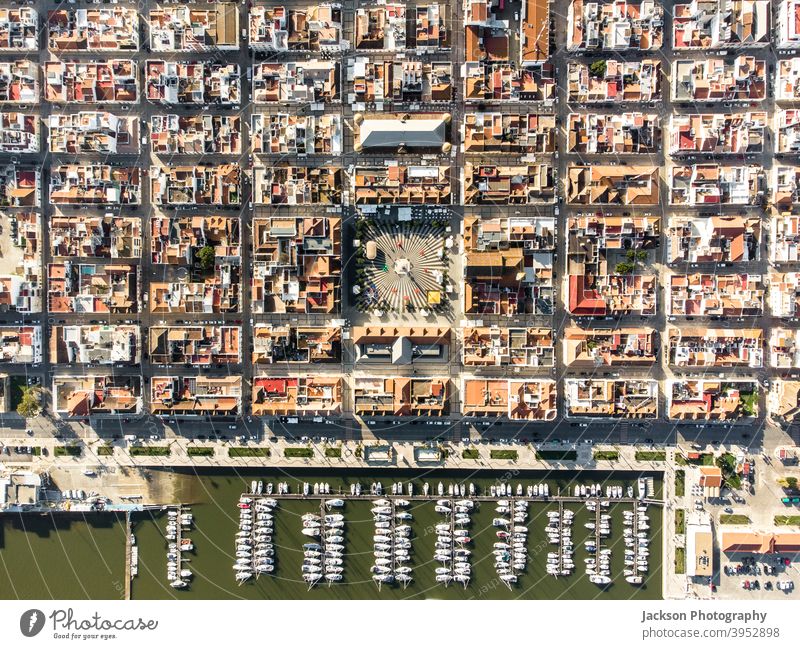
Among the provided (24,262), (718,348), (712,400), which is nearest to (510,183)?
(718,348)

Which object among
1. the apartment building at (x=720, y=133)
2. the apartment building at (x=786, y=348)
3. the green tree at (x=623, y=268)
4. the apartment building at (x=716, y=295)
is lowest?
the apartment building at (x=786, y=348)

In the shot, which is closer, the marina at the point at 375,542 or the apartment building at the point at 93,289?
the apartment building at the point at 93,289

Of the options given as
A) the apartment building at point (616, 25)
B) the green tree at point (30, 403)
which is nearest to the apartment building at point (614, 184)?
the apartment building at point (616, 25)

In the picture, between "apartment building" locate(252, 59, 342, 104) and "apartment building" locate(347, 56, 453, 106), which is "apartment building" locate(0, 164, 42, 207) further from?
"apartment building" locate(347, 56, 453, 106)

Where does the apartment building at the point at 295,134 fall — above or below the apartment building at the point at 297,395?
above

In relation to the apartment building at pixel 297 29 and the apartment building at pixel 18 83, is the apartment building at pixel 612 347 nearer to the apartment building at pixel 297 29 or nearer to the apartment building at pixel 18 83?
the apartment building at pixel 297 29

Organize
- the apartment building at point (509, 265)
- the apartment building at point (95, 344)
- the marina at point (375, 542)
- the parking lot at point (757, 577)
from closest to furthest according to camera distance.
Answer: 1. the apartment building at point (509, 265)
2. the apartment building at point (95, 344)
3. the parking lot at point (757, 577)
4. the marina at point (375, 542)
